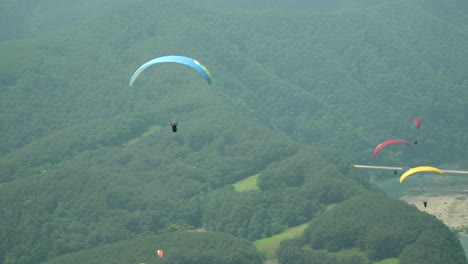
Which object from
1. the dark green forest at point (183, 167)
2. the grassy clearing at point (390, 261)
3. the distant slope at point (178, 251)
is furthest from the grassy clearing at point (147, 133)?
the grassy clearing at point (390, 261)

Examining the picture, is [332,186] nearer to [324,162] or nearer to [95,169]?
[324,162]

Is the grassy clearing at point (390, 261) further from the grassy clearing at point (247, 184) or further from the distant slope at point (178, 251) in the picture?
the grassy clearing at point (247, 184)

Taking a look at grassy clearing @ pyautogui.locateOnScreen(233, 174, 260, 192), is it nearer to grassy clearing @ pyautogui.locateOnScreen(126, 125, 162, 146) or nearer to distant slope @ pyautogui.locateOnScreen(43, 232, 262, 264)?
grassy clearing @ pyautogui.locateOnScreen(126, 125, 162, 146)

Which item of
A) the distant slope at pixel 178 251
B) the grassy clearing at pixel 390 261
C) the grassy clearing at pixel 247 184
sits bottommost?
the grassy clearing at pixel 247 184

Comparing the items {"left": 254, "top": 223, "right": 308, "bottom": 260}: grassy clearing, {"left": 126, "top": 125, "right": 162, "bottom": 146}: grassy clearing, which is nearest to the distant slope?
{"left": 254, "top": 223, "right": 308, "bottom": 260}: grassy clearing

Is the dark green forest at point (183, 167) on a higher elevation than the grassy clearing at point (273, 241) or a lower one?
higher

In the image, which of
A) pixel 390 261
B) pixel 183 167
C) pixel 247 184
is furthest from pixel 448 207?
pixel 390 261
